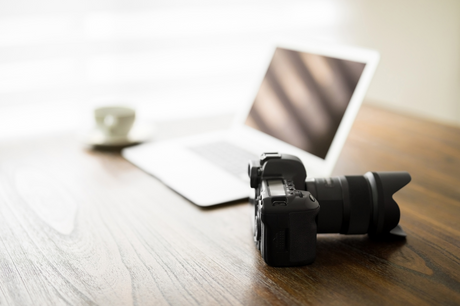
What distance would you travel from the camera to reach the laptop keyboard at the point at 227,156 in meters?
1.06

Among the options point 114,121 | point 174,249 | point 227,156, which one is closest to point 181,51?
point 114,121

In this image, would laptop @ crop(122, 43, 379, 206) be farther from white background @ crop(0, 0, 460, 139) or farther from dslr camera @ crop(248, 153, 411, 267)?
white background @ crop(0, 0, 460, 139)

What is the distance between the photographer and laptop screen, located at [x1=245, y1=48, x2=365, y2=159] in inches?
39.3

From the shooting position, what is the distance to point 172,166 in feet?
3.56

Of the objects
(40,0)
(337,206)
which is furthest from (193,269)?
(40,0)

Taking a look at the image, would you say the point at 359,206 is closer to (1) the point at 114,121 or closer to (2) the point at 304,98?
(2) the point at 304,98

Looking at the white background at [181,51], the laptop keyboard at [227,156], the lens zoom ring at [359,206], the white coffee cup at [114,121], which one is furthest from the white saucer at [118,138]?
the lens zoom ring at [359,206]

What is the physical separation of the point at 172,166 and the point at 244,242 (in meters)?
0.36

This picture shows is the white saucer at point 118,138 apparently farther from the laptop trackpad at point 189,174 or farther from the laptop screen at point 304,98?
the laptop screen at point 304,98

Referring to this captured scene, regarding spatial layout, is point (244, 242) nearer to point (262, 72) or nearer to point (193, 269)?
point (193, 269)

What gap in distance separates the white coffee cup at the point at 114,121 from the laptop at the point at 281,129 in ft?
0.26

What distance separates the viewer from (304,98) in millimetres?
1087

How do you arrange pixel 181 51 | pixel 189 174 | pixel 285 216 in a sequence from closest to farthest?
pixel 285 216 → pixel 189 174 → pixel 181 51

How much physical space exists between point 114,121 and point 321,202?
671 millimetres
